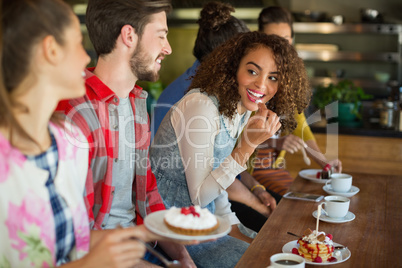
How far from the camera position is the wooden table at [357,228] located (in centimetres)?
145

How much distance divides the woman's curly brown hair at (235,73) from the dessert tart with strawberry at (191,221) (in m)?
0.88

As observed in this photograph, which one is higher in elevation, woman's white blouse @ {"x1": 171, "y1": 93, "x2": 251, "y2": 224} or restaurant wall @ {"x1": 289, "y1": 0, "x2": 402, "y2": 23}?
restaurant wall @ {"x1": 289, "y1": 0, "x2": 402, "y2": 23}

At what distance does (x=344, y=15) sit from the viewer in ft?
20.8

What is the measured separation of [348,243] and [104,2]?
1186 millimetres

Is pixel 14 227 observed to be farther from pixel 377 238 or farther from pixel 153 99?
pixel 153 99

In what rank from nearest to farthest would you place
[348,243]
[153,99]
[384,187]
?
[348,243], [384,187], [153,99]

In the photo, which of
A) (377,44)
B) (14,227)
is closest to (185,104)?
(14,227)

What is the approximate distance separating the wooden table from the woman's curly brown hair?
1.52ft

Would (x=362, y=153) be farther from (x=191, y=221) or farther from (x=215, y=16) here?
(x=191, y=221)

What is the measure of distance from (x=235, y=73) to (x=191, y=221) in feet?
3.67

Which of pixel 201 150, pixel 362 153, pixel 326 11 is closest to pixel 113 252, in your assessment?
pixel 201 150

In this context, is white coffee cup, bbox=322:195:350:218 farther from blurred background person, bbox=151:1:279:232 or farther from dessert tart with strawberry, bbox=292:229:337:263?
blurred background person, bbox=151:1:279:232

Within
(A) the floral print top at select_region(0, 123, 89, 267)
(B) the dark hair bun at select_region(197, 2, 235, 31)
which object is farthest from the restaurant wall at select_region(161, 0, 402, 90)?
(A) the floral print top at select_region(0, 123, 89, 267)

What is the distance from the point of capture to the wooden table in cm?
145
